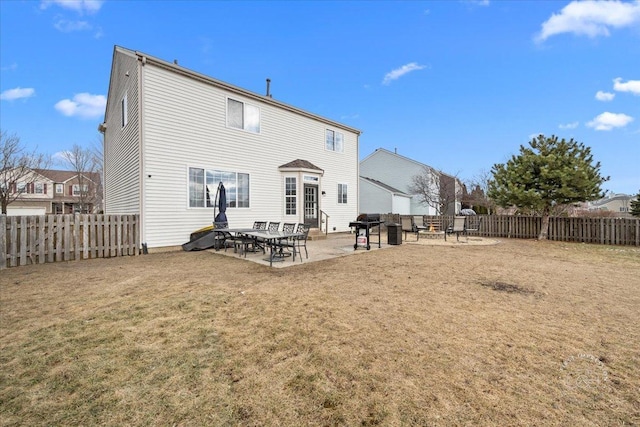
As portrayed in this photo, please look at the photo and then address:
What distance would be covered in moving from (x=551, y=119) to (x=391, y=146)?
14538 mm

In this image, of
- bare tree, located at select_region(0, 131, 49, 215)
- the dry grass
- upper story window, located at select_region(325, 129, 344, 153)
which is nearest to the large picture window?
the dry grass

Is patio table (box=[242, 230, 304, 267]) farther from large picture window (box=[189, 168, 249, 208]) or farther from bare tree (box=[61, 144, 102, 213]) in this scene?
bare tree (box=[61, 144, 102, 213])

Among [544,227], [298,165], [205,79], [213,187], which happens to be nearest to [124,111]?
[205,79]

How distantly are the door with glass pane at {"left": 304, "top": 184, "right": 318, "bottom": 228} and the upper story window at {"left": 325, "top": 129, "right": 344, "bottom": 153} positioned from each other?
3259 millimetres

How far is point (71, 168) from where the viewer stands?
32500 mm

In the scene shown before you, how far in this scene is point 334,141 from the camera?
1745 cm

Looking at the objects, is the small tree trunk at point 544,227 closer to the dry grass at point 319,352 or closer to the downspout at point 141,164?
the dry grass at point 319,352

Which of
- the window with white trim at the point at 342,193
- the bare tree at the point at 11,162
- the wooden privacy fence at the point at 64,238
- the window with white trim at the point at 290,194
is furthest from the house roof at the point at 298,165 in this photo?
the bare tree at the point at 11,162

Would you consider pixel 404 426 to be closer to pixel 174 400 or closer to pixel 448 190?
pixel 174 400

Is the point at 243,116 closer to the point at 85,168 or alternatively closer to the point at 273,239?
the point at 273,239

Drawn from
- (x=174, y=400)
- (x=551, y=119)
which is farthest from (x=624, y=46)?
(x=174, y=400)

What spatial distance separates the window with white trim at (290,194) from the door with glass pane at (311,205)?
2.21ft

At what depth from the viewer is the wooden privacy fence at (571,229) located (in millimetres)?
12828

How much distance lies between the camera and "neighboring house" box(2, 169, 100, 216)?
112 ft
